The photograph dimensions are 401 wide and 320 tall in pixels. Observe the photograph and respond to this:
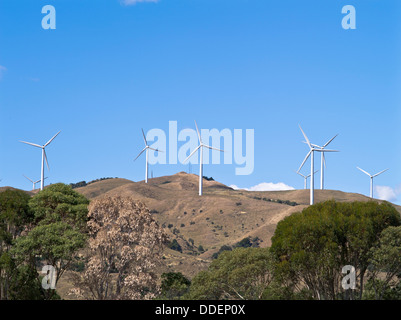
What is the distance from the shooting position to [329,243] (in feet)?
214

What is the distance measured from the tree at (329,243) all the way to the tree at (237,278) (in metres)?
4.47

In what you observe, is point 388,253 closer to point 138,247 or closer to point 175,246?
point 138,247

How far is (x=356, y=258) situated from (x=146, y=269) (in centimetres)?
2195

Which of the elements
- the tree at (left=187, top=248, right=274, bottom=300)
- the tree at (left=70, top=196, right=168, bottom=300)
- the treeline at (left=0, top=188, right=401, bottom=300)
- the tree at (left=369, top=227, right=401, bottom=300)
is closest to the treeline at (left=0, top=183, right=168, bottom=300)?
the tree at (left=70, top=196, right=168, bottom=300)

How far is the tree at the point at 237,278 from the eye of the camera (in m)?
73.1

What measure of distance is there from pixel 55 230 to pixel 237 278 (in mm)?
21259

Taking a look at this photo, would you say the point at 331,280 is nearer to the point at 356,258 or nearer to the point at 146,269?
the point at 356,258

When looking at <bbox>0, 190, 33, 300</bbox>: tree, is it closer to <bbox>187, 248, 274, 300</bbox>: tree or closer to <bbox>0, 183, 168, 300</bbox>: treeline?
<bbox>0, 183, 168, 300</bbox>: treeline

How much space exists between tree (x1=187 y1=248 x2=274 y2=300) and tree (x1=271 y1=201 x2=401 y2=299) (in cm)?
447

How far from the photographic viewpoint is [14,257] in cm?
6844

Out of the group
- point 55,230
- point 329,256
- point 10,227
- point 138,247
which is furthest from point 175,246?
point 329,256

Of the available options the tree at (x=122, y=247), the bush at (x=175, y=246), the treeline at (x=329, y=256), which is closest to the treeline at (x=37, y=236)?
the tree at (x=122, y=247)

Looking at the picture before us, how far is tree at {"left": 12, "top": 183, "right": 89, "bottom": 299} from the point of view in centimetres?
6481
